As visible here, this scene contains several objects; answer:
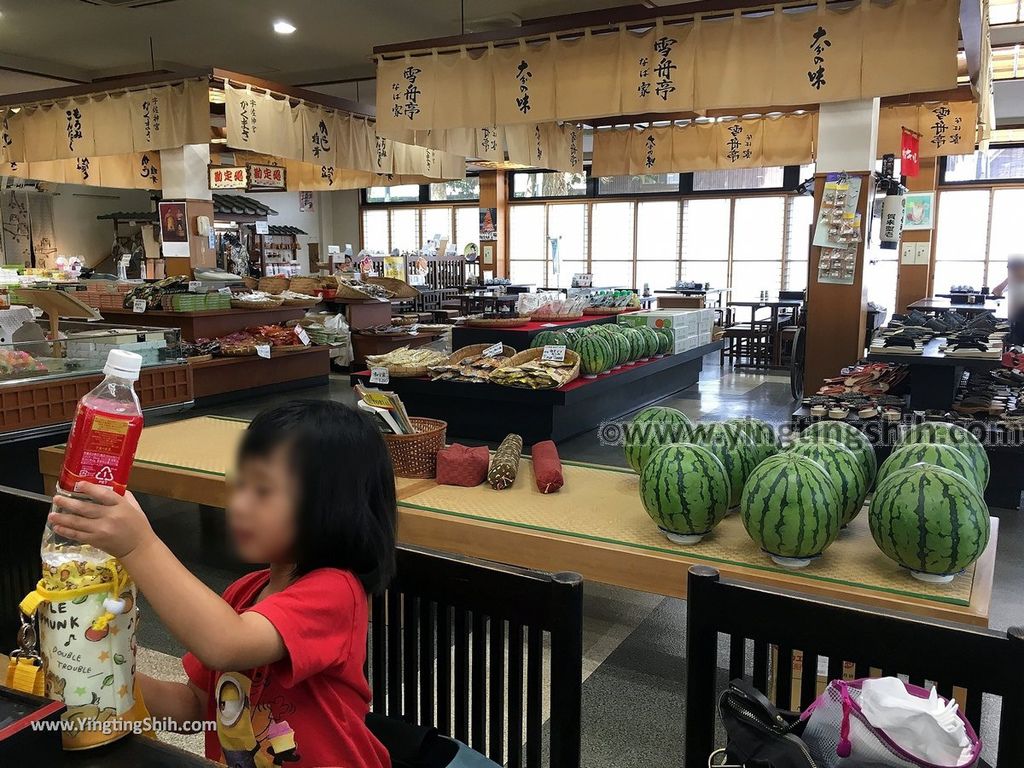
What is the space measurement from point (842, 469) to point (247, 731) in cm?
162

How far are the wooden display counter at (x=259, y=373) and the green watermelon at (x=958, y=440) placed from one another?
606 centimetres

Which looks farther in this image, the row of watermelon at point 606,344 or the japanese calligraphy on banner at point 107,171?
the japanese calligraphy on banner at point 107,171

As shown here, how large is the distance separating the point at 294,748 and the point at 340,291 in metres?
8.84

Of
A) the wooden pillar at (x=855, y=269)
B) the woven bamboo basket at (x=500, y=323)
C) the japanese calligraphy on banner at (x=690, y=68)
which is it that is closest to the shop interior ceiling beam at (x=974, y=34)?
the japanese calligraphy on banner at (x=690, y=68)

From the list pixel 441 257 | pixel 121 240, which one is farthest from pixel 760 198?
pixel 121 240

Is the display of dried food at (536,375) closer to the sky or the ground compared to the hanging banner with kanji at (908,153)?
closer to the ground

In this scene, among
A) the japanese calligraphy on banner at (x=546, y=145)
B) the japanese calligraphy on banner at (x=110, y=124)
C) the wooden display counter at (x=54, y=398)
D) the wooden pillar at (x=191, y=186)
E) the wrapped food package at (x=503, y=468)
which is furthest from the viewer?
the japanese calligraphy on banner at (x=546, y=145)

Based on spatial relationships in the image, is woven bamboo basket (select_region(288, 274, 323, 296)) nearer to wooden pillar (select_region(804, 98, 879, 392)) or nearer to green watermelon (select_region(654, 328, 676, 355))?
green watermelon (select_region(654, 328, 676, 355))

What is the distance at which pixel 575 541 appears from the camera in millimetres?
2217

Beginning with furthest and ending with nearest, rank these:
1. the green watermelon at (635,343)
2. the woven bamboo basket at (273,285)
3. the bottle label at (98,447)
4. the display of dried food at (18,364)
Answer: the woven bamboo basket at (273,285) < the green watermelon at (635,343) < the display of dried food at (18,364) < the bottle label at (98,447)

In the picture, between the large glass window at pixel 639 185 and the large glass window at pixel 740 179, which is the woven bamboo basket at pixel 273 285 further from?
the large glass window at pixel 740 179

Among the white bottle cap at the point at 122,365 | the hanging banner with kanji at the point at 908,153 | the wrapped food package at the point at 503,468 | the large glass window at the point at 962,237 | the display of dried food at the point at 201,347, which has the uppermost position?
the hanging banner with kanji at the point at 908,153

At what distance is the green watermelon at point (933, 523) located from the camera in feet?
6.08

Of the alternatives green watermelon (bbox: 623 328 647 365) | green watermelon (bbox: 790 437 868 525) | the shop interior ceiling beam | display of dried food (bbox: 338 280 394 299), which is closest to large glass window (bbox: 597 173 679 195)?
display of dried food (bbox: 338 280 394 299)
